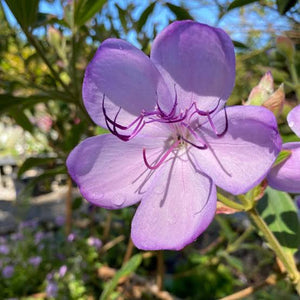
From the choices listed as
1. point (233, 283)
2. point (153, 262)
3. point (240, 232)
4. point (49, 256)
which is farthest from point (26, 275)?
point (240, 232)

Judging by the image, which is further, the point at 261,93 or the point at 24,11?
the point at 24,11

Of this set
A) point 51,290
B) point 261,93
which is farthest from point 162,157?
point 51,290

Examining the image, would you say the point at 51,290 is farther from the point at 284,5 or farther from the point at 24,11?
the point at 284,5

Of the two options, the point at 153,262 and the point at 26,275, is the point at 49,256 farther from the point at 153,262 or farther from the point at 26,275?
the point at 153,262

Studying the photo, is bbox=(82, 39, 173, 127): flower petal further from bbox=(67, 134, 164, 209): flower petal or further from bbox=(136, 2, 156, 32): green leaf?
bbox=(136, 2, 156, 32): green leaf

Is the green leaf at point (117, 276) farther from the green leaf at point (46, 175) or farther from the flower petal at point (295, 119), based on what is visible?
the flower petal at point (295, 119)

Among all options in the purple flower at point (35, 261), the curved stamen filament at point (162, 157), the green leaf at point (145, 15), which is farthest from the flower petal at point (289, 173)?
the purple flower at point (35, 261)
